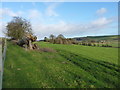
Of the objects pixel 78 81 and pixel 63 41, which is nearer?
pixel 78 81

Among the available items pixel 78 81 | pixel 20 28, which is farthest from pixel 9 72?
pixel 20 28

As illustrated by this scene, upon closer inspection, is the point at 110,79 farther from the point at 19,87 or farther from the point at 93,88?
the point at 19,87

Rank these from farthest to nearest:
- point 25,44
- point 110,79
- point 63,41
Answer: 1. point 63,41
2. point 25,44
3. point 110,79

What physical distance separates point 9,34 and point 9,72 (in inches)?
1373

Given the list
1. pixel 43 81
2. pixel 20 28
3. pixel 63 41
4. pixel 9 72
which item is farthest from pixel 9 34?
pixel 43 81

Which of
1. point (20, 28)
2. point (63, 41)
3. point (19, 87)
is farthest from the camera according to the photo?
point (63, 41)

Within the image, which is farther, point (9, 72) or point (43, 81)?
point (9, 72)

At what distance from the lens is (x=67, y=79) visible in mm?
10273

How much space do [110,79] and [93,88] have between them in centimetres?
266

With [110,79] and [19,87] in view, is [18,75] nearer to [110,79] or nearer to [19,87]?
[19,87]

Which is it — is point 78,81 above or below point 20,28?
below

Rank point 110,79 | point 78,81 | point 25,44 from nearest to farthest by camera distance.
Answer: point 78,81
point 110,79
point 25,44

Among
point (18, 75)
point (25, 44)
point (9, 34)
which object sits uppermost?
point (9, 34)

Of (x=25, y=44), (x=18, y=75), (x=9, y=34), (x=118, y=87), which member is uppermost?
(x=9, y=34)
